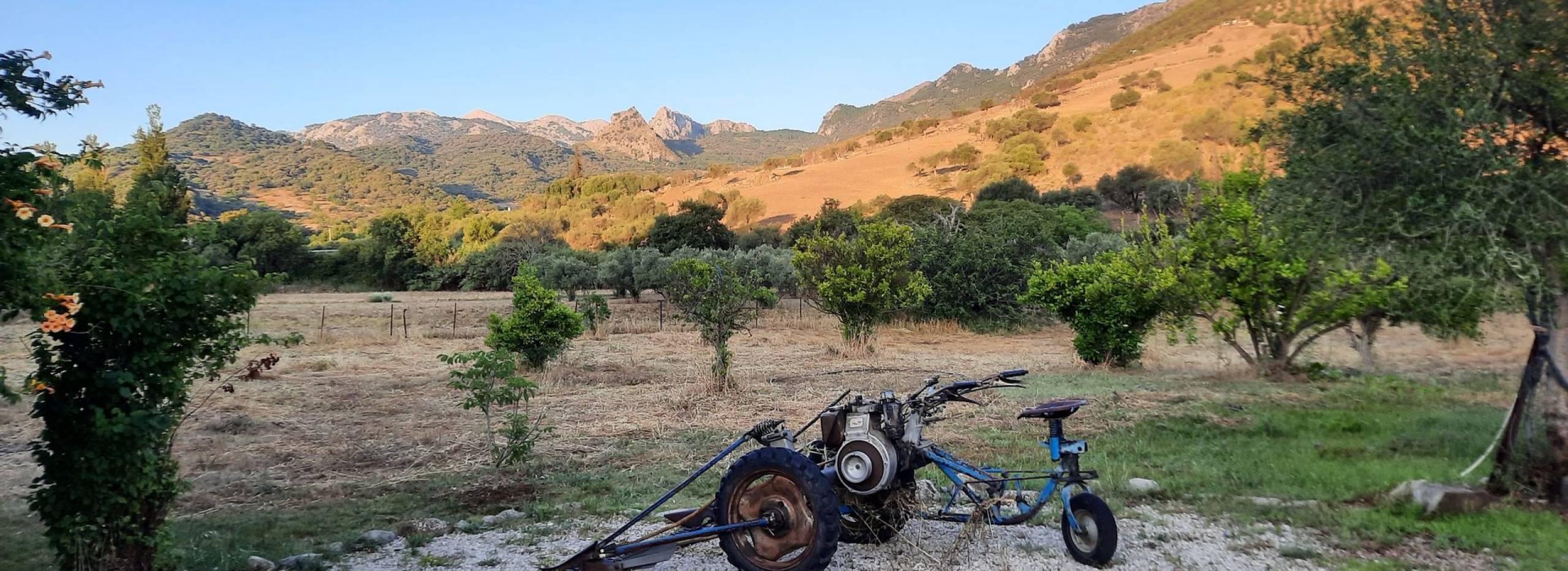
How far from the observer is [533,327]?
1536 centimetres

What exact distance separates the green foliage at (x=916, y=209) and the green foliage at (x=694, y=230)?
9954 millimetres

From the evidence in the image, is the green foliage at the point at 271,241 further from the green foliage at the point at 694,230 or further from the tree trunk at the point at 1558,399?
the tree trunk at the point at 1558,399

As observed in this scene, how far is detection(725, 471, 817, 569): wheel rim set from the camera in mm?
4742

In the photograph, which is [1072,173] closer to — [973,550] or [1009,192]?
[1009,192]

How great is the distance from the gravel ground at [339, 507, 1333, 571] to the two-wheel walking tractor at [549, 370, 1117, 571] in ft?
0.68

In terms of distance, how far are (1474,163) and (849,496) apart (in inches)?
198

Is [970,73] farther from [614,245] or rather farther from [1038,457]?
[1038,457]

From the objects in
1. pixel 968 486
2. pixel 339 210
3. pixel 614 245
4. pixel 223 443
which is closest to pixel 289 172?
pixel 339 210

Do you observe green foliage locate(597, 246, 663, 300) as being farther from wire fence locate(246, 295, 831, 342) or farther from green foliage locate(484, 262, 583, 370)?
green foliage locate(484, 262, 583, 370)

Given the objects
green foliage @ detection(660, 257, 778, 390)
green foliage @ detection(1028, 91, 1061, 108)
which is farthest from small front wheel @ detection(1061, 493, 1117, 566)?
green foliage @ detection(1028, 91, 1061, 108)

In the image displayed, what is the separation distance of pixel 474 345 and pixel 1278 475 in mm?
17679

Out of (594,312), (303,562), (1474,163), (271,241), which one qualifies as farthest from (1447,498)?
(271,241)

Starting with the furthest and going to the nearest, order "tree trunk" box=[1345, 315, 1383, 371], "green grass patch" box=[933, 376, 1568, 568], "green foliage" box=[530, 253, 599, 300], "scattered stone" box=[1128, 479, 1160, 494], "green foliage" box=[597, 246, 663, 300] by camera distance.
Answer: "green foliage" box=[597, 246, 663, 300], "green foliage" box=[530, 253, 599, 300], "tree trunk" box=[1345, 315, 1383, 371], "scattered stone" box=[1128, 479, 1160, 494], "green grass patch" box=[933, 376, 1568, 568]

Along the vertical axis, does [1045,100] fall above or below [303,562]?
above
